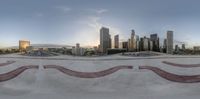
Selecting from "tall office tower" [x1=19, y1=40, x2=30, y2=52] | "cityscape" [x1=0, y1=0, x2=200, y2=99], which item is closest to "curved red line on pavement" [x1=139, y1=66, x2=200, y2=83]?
"cityscape" [x1=0, y1=0, x2=200, y2=99]

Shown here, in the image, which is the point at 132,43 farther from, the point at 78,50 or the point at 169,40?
the point at 78,50

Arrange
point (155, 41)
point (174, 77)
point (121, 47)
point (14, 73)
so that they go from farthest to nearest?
point (121, 47) → point (155, 41) → point (14, 73) → point (174, 77)

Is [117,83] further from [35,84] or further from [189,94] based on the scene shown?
[35,84]

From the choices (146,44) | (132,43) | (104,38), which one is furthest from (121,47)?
(146,44)

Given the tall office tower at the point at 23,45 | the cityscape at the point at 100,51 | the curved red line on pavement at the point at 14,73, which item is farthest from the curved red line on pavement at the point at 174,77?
the tall office tower at the point at 23,45

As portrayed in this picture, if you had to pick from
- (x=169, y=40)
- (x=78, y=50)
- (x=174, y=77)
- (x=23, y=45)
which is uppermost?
(x=169, y=40)

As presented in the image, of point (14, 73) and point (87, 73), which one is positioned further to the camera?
point (14, 73)

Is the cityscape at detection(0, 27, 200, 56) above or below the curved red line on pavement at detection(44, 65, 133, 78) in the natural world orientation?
above

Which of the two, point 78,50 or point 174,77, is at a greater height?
point 78,50

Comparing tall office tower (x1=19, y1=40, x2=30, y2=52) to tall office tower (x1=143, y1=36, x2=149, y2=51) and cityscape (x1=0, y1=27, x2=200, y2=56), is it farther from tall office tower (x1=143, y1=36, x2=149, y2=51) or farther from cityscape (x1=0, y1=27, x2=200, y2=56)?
tall office tower (x1=143, y1=36, x2=149, y2=51)

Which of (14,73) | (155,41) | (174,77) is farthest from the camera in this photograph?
(155,41)

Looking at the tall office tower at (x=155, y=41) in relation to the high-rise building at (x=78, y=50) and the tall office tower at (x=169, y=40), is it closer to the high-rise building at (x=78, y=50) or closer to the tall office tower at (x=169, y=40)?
the tall office tower at (x=169, y=40)

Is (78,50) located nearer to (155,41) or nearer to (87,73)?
(87,73)

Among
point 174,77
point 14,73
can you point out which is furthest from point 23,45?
point 174,77
